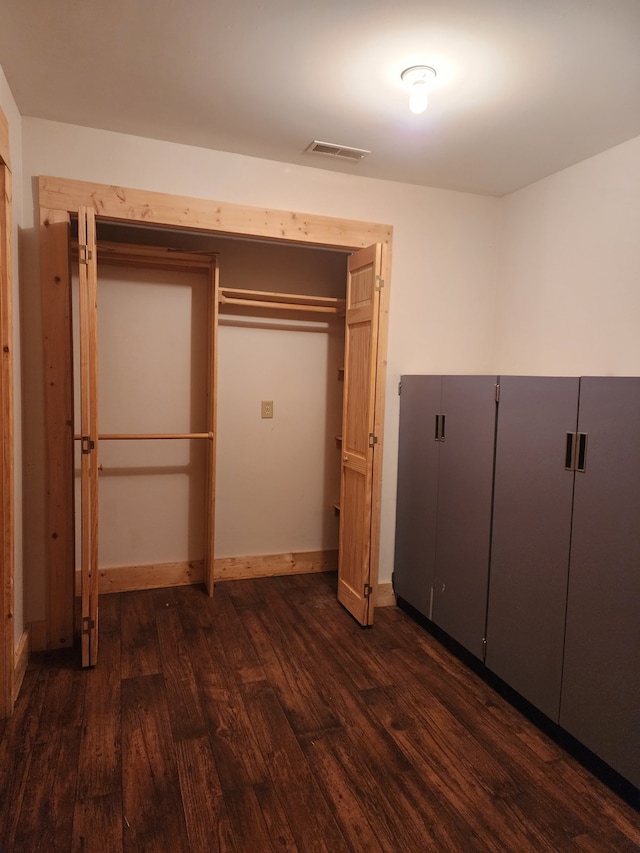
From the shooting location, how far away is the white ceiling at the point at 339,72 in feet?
5.62

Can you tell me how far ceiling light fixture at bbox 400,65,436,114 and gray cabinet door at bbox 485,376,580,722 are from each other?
1.18 metres

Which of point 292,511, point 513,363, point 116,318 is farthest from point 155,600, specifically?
point 513,363

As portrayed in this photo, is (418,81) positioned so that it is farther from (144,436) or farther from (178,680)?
(178,680)

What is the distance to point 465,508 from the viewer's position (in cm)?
274

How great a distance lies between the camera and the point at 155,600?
3.35 m

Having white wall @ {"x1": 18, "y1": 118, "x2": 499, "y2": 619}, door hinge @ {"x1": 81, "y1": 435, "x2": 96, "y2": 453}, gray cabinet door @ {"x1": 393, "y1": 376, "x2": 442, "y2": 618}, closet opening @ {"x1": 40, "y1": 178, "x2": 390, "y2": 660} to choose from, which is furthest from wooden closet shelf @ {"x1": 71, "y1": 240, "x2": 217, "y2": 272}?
gray cabinet door @ {"x1": 393, "y1": 376, "x2": 442, "y2": 618}

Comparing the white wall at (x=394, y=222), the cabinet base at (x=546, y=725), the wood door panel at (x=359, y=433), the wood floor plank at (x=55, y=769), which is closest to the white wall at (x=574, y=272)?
the white wall at (x=394, y=222)

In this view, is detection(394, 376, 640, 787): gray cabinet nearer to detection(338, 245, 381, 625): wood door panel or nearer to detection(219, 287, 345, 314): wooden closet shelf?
detection(338, 245, 381, 625): wood door panel

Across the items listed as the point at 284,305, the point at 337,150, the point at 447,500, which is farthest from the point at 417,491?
the point at 337,150

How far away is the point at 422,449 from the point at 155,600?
1.90m

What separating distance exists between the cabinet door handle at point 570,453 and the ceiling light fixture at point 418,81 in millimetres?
1393

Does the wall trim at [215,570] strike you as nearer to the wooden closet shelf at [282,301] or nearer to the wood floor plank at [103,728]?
the wood floor plank at [103,728]

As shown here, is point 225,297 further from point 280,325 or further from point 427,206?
point 427,206

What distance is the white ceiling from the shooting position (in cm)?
171
